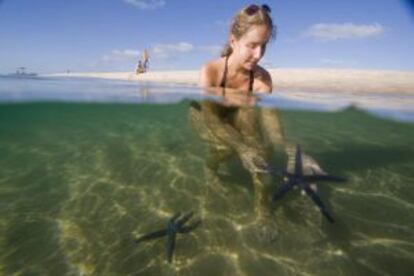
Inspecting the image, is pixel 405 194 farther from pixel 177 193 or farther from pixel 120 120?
pixel 120 120

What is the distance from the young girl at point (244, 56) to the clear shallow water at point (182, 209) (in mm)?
811

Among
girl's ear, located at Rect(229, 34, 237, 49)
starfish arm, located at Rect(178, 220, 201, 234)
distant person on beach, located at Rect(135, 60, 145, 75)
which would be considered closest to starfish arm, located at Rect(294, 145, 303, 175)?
starfish arm, located at Rect(178, 220, 201, 234)

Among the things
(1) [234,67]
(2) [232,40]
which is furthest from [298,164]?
(2) [232,40]

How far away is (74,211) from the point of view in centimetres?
Result: 670

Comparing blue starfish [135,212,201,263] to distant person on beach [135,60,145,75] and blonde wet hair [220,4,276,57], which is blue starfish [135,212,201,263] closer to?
blonde wet hair [220,4,276,57]

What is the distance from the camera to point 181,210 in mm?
6652

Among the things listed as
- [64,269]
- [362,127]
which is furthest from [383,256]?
[362,127]

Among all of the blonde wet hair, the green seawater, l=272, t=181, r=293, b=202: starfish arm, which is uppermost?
the blonde wet hair

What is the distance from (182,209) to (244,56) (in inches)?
120

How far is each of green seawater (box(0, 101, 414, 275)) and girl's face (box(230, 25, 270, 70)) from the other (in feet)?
8.78

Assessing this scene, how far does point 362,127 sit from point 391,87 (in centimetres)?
661

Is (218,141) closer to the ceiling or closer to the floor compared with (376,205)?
closer to the ceiling

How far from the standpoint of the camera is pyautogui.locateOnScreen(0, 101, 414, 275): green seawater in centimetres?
519

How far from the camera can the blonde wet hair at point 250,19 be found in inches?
224
